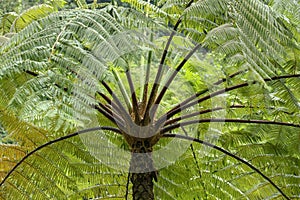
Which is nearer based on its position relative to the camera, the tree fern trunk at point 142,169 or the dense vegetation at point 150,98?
the dense vegetation at point 150,98

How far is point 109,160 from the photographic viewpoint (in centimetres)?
210

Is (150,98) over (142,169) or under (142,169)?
over

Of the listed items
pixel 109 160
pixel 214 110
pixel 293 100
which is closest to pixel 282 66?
pixel 293 100

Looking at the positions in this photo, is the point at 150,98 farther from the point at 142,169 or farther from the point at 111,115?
the point at 142,169

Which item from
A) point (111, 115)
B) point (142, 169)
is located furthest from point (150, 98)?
point (142, 169)

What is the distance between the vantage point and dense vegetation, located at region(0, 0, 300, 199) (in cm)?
125

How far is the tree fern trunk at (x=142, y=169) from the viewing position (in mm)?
1545

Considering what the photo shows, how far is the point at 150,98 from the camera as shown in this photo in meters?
1.59

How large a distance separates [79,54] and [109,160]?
92 cm

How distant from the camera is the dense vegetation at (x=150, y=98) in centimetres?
125

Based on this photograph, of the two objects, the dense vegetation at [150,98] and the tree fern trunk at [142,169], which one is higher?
the dense vegetation at [150,98]

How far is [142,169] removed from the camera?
5.13 ft

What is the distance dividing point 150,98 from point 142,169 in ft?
0.85

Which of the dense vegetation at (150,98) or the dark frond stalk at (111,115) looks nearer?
the dense vegetation at (150,98)
